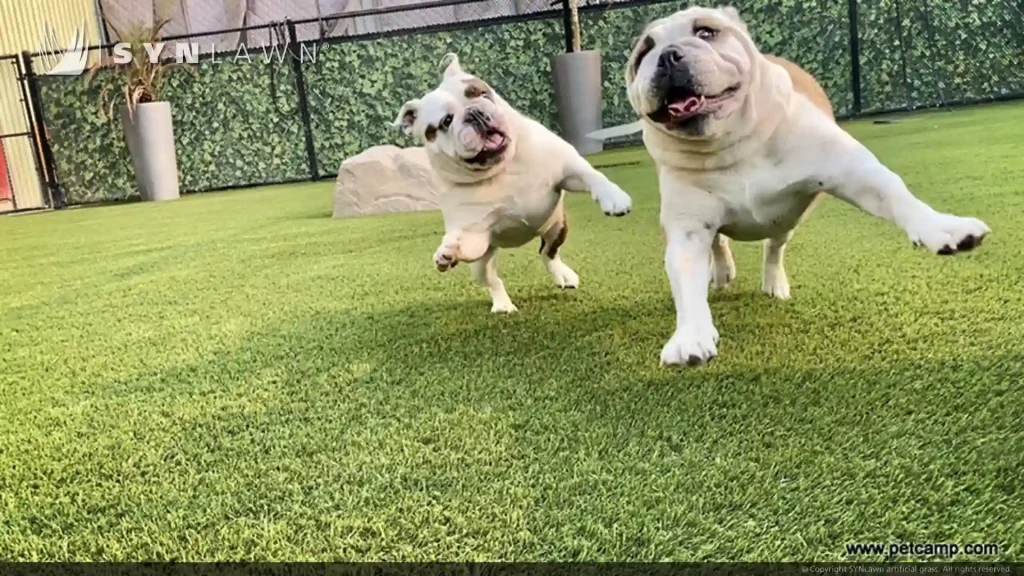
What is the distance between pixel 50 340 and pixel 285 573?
3.98ft

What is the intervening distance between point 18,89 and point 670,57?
22.2 ft

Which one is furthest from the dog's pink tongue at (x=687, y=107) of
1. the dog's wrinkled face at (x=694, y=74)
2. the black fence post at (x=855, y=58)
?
the black fence post at (x=855, y=58)

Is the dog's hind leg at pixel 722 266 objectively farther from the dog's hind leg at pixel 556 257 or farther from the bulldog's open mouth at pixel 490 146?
the bulldog's open mouth at pixel 490 146

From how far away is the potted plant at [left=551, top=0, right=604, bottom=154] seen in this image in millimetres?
4422

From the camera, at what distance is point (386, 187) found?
3504 millimetres

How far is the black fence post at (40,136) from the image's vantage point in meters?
6.23

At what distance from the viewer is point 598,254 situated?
208 centimetres

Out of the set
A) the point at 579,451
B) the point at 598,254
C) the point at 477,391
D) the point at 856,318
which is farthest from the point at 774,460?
the point at 598,254

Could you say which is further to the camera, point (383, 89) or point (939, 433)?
point (383, 89)

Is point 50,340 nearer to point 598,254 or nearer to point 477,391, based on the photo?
point 477,391

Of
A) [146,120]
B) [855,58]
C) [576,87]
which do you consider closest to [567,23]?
[576,87]

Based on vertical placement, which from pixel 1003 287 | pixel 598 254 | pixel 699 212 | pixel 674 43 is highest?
pixel 674 43

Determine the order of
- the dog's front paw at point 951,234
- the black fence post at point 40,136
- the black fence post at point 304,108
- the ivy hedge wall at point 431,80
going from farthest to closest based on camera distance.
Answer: the black fence post at point 40,136
the black fence post at point 304,108
the ivy hedge wall at point 431,80
the dog's front paw at point 951,234

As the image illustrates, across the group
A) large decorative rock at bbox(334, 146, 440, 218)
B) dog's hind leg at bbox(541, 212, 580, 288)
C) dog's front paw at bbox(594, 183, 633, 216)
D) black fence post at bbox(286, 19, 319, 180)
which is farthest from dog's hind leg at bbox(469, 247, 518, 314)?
black fence post at bbox(286, 19, 319, 180)
